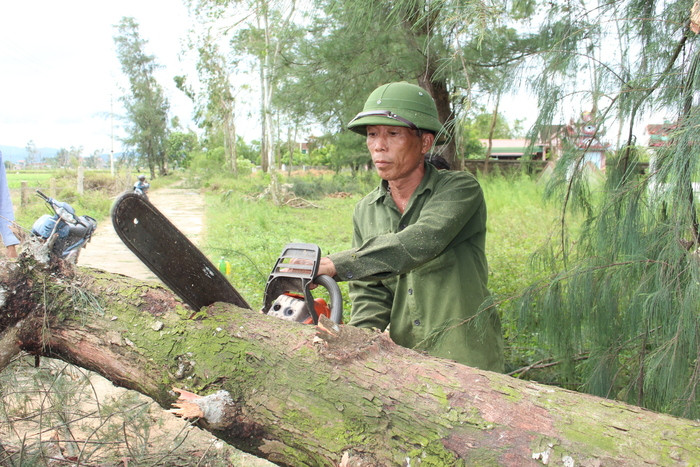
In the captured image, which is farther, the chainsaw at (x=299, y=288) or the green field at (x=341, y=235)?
the green field at (x=341, y=235)

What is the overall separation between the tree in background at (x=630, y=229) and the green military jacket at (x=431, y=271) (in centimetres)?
23

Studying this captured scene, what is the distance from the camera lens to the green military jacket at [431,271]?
6.00 feet

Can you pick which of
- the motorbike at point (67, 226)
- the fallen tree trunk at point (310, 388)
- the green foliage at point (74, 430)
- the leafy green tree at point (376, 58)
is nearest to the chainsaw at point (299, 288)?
the fallen tree trunk at point (310, 388)

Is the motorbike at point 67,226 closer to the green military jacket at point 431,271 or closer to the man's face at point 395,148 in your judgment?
the green military jacket at point 431,271

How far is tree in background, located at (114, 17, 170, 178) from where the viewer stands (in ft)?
126

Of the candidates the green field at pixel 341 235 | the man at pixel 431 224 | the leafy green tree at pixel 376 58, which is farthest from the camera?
the green field at pixel 341 235

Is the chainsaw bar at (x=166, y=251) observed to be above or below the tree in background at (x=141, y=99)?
below

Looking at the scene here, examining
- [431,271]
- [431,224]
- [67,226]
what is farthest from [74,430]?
[431,224]

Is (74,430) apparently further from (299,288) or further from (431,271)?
(431,271)

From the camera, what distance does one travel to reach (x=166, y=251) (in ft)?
5.28

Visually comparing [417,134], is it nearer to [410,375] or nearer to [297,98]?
[410,375]

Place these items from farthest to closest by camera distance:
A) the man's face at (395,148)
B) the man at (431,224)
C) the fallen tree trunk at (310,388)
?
the man's face at (395,148)
the man at (431,224)
the fallen tree trunk at (310,388)

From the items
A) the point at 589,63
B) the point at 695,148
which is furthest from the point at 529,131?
the point at 695,148

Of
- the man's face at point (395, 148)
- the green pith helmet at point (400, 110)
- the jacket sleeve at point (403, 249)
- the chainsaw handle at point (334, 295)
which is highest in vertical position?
the green pith helmet at point (400, 110)
